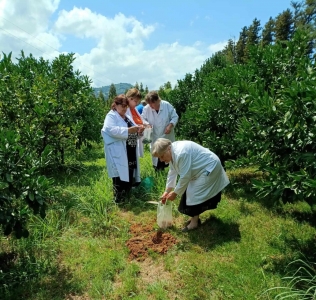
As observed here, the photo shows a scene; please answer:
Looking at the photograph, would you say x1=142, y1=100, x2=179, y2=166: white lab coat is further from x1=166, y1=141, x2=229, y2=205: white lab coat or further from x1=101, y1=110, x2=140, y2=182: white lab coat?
x1=166, y1=141, x2=229, y2=205: white lab coat

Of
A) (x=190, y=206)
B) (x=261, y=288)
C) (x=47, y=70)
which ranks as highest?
(x=47, y=70)

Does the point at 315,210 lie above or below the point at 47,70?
below

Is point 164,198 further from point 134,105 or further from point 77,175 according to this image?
point 77,175

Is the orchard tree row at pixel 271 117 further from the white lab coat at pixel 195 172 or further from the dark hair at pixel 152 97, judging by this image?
the dark hair at pixel 152 97

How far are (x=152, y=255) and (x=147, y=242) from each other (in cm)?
28

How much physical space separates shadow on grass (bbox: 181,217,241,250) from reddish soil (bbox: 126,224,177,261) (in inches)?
12.5

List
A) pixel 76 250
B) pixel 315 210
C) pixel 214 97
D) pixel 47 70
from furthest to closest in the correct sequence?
1. pixel 47 70
2. pixel 214 97
3. pixel 315 210
4. pixel 76 250

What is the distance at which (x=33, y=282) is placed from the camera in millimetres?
3158

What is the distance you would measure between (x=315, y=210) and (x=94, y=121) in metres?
5.89

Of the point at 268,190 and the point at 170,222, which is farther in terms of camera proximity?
the point at 170,222

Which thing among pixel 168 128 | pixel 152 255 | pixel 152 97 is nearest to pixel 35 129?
pixel 152 97

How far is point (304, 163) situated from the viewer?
292 centimetres

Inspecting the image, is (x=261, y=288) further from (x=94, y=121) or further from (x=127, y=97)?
(x=94, y=121)

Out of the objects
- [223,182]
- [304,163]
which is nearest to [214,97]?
[223,182]
